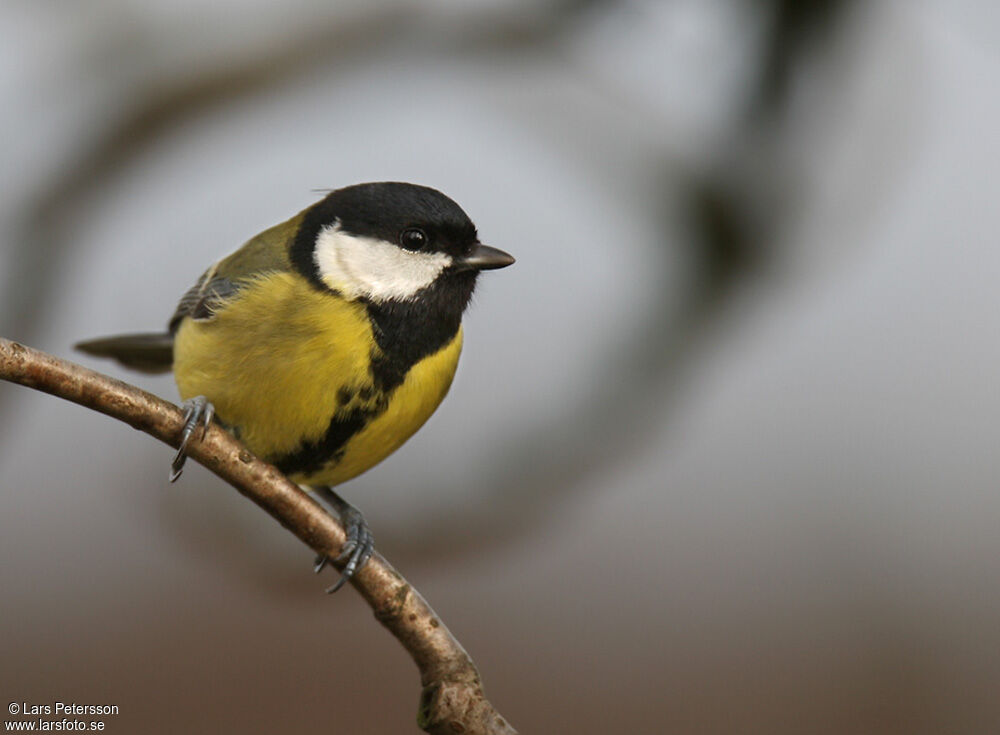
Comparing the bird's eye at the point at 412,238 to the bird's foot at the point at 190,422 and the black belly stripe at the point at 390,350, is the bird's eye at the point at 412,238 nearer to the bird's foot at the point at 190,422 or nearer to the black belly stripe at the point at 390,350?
the black belly stripe at the point at 390,350

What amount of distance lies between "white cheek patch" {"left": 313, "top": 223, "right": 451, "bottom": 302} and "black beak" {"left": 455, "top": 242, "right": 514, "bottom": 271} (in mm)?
29

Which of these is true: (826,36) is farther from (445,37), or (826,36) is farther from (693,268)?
(445,37)

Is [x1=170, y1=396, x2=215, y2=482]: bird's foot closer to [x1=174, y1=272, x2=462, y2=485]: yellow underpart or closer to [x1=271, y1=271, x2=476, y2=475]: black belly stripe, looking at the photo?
[x1=174, y1=272, x2=462, y2=485]: yellow underpart

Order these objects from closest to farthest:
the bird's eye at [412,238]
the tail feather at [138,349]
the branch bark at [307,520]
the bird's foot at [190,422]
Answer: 1. the branch bark at [307,520]
2. the bird's foot at [190,422]
3. the bird's eye at [412,238]
4. the tail feather at [138,349]

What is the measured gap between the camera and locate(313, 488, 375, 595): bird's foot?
1.42 meters

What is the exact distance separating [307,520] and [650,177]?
1.37m

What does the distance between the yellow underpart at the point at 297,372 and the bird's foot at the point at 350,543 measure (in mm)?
108

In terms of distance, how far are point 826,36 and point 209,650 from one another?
228 cm

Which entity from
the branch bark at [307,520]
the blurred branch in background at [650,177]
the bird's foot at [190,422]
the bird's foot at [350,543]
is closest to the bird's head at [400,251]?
the bird's foot at [190,422]

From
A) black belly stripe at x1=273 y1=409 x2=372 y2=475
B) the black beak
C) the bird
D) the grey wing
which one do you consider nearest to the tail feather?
the grey wing

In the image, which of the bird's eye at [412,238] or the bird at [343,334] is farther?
the bird's eye at [412,238]

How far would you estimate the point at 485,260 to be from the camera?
1794 mm

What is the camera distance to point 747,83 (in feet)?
7.06

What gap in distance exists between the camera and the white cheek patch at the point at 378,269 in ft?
5.82
